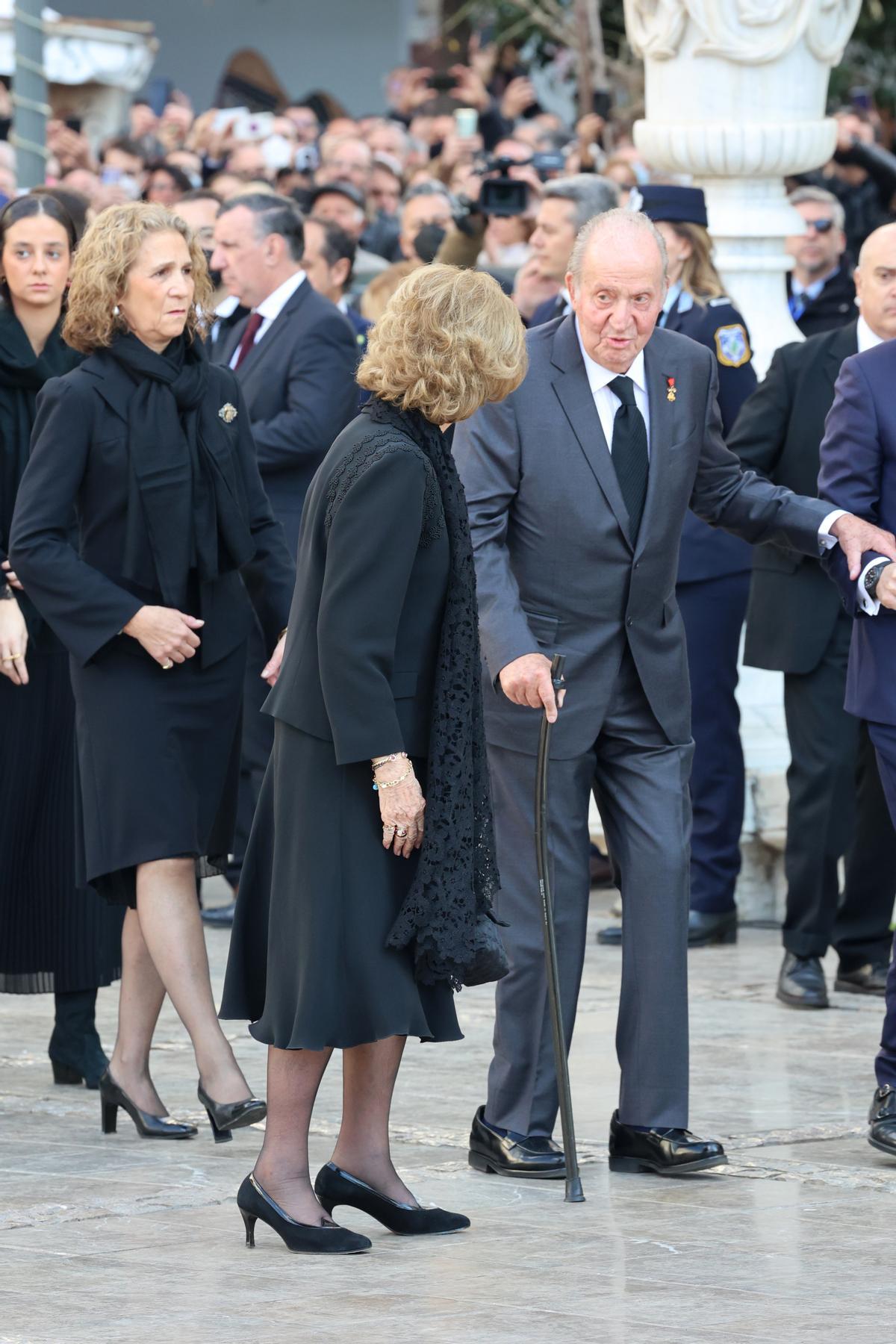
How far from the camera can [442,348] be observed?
4707mm

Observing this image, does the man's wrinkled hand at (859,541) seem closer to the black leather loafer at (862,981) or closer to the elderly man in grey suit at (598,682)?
the elderly man in grey suit at (598,682)

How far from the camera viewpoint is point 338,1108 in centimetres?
600

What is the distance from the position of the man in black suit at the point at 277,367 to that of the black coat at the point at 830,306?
327 cm

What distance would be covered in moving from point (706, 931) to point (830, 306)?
4006 millimetres

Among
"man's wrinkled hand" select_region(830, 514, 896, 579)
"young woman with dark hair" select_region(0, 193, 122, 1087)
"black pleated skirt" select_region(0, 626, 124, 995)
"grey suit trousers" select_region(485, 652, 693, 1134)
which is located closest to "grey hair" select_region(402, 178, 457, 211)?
"young woman with dark hair" select_region(0, 193, 122, 1087)

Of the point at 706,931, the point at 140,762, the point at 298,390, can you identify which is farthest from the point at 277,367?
the point at 140,762

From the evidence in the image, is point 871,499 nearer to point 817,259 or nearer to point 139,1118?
point 139,1118

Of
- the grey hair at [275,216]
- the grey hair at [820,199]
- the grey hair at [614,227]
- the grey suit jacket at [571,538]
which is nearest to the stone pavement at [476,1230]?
the grey suit jacket at [571,538]

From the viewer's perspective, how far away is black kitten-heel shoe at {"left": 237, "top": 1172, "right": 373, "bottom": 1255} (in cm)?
468

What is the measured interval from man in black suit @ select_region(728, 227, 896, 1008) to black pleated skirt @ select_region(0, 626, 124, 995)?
213cm

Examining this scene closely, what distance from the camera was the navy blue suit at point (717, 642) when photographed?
812 cm

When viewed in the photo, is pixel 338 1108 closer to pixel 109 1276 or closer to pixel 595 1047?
pixel 595 1047

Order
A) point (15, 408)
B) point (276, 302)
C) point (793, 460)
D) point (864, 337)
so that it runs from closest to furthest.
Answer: point (15, 408)
point (864, 337)
point (793, 460)
point (276, 302)

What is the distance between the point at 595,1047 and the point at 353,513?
254 cm
